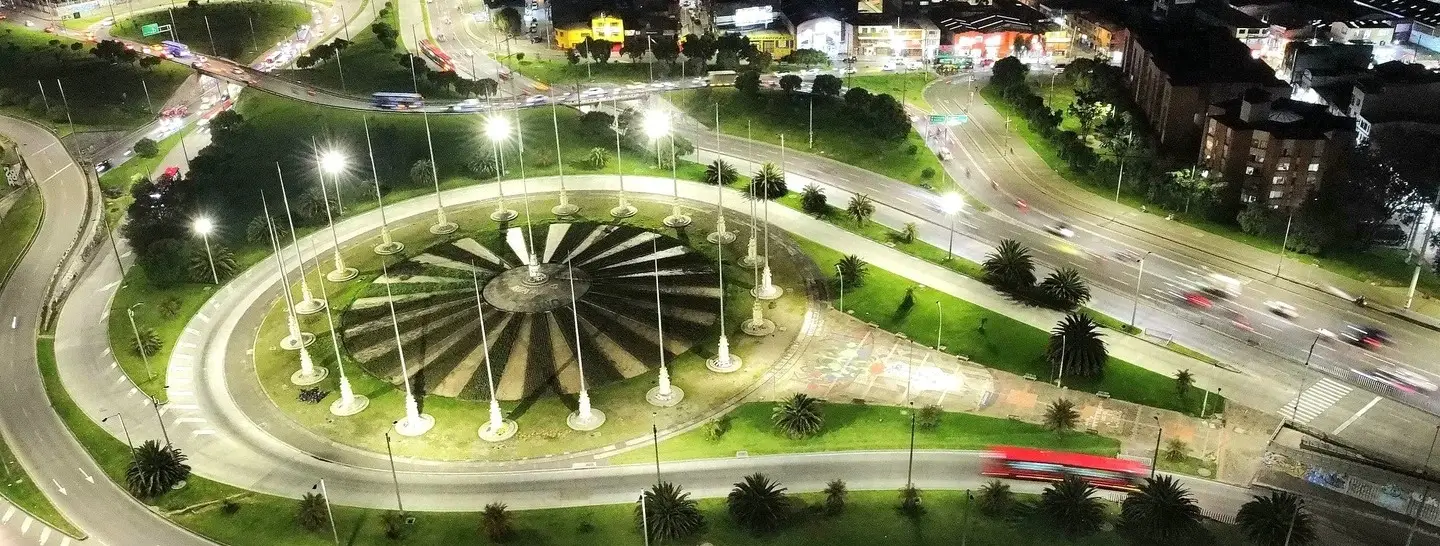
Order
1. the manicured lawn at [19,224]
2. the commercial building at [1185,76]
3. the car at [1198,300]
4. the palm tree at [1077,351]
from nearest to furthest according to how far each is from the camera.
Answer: the palm tree at [1077,351], the car at [1198,300], the manicured lawn at [19,224], the commercial building at [1185,76]

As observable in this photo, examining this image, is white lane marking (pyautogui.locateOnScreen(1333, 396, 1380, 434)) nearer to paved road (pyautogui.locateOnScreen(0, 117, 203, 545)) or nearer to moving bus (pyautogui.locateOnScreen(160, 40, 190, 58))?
paved road (pyautogui.locateOnScreen(0, 117, 203, 545))

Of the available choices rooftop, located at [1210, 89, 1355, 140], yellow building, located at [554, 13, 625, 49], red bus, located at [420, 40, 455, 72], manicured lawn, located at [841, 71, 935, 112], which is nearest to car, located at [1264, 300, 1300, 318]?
rooftop, located at [1210, 89, 1355, 140]

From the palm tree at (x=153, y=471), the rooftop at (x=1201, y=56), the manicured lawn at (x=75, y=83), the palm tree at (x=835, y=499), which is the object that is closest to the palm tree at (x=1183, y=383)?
the palm tree at (x=835, y=499)

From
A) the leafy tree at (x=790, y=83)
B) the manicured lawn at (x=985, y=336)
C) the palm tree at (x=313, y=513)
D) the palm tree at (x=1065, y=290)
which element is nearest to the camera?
the palm tree at (x=313, y=513)

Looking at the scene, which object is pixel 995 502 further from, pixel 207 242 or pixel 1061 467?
pixel 207 242

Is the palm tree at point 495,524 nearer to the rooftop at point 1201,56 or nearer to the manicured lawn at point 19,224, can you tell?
the manicured lawn at point 19,224

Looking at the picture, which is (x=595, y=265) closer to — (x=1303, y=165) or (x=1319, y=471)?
(x=1319, y=471)

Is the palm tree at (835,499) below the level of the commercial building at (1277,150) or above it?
below
